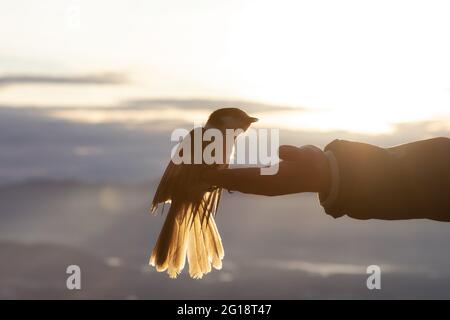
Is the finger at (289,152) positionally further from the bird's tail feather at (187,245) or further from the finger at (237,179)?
the bird's tail feather at (187,245)

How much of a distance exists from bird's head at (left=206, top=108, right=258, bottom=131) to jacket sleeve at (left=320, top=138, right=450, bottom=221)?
122 inches

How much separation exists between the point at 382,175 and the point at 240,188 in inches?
34.5

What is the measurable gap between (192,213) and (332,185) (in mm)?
2868

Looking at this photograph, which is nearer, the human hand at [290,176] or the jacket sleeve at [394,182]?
the jacket sleeve at [394,182]

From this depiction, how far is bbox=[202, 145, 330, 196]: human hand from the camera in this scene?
3.02 metres

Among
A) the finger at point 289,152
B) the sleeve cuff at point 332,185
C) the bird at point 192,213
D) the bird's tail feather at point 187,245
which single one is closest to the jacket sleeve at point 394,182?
the sleeve cuff at point 332,185

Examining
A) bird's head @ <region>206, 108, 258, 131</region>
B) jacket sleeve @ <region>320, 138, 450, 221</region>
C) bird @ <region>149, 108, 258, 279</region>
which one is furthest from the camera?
bird's head @ <region>206, 108, 258, 131</region>

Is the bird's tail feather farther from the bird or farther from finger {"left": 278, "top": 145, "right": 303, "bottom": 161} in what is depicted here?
finger {"left": 278, "top": 145, "right": 303, "bottom": 161}

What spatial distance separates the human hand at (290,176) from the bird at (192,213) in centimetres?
160

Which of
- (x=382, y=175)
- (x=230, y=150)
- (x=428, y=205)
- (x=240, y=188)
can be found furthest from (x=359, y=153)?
(x=230, y=150)

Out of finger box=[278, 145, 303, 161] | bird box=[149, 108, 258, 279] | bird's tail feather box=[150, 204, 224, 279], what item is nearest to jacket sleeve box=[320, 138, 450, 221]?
finger box=[278, 145, 303, 161]

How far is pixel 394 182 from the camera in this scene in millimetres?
2795

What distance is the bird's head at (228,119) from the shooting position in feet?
19.7

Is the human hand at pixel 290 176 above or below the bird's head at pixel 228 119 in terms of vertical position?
below
